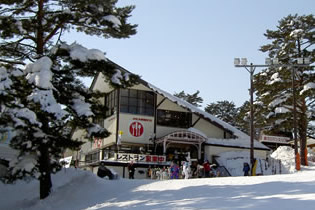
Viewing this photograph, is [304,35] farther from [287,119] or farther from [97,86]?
[97,86]

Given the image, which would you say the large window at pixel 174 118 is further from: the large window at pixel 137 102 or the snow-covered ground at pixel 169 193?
the snow-covered ground at pixel 169 193

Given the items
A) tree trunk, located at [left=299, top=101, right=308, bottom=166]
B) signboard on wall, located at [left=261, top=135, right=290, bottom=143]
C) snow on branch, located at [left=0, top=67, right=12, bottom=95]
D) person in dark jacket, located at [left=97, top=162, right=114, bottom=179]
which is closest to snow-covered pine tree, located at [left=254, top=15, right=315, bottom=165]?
tree trunk, located at [left=299, top=101, right=308, bottom=166]

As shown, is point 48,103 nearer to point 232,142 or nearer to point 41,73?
point 41,73

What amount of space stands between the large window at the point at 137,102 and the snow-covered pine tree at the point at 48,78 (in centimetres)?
1494

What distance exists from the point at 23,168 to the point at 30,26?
568 centimetres

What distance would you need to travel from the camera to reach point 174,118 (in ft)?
120

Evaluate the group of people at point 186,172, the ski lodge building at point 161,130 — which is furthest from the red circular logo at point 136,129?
the group of people at point 186,172

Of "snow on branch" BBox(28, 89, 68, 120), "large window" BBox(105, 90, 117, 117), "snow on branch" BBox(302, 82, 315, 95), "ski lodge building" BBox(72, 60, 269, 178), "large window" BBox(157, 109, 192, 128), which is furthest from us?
"large window" BBox(157, 109, 192, 128)

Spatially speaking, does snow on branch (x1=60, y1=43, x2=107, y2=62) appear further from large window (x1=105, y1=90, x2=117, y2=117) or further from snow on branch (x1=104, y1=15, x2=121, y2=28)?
large window (x1=105, y1=90, x2=117, y2=117)

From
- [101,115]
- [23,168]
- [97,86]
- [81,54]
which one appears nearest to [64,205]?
[23,168]

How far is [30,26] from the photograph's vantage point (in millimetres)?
18391

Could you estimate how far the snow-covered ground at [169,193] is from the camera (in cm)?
1224

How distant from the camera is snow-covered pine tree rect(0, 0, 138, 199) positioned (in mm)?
15602

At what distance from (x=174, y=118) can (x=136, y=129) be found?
3524 millimetres
